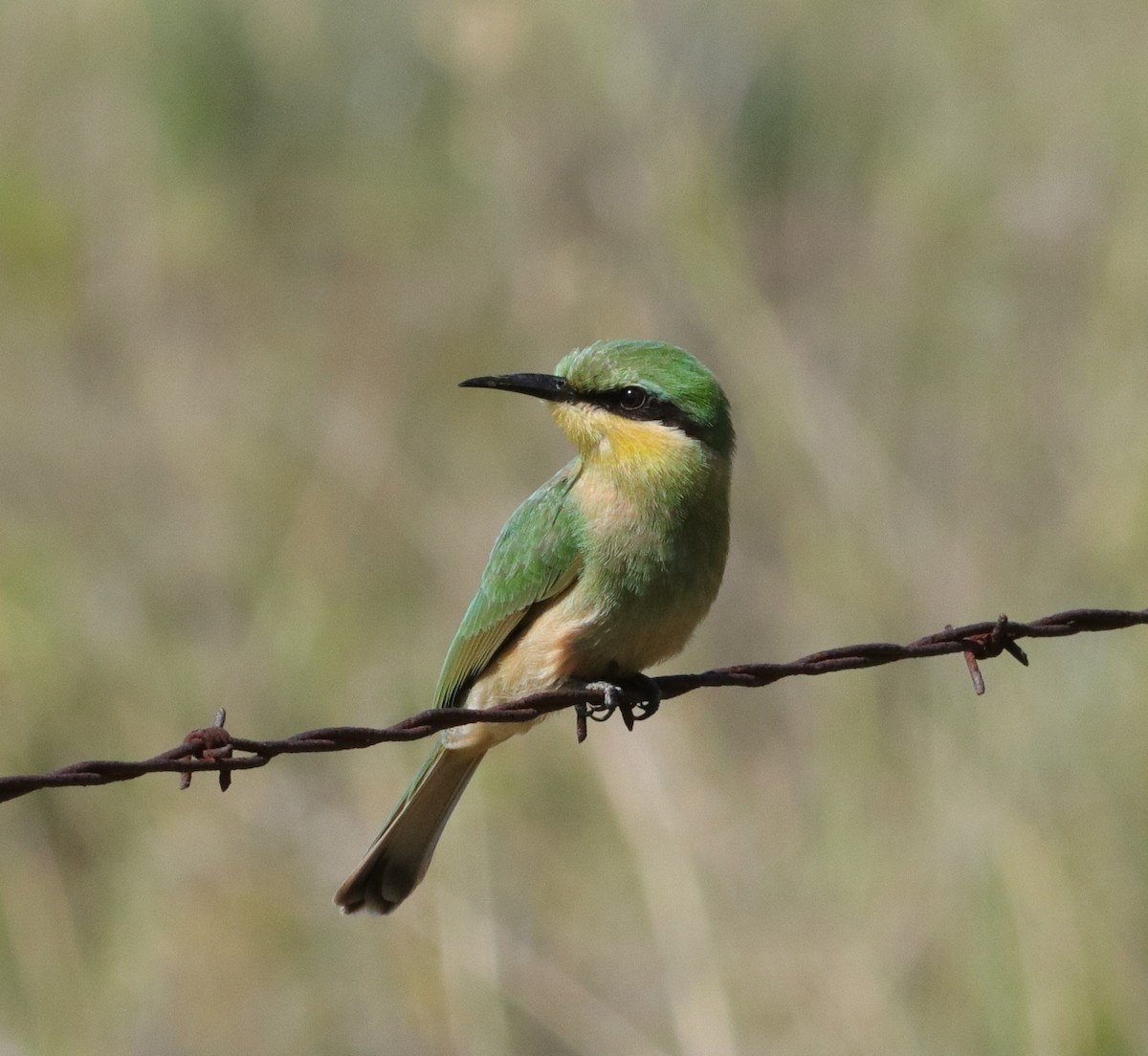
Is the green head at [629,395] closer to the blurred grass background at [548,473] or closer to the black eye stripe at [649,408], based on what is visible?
the black eye stripe at [649,408]

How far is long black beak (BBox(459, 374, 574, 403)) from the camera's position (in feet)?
11.7

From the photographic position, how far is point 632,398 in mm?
3623

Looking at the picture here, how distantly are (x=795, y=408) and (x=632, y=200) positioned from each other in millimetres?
918

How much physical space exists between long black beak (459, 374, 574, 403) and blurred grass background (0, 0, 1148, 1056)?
150cm

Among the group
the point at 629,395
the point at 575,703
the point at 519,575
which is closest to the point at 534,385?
the point at 629,395

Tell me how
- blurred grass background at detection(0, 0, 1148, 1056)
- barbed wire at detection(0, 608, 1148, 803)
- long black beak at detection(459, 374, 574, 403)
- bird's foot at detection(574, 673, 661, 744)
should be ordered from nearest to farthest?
barbed wire at detection(0, 608, 1148, 803) < bird's foot at detection(574, 673, 661, 744) < long black beak at detection(459, 374, 574, 403) < blurred grass background at detection(0, 0, 1148, 1056)

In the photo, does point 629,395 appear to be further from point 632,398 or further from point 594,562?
point 594,562

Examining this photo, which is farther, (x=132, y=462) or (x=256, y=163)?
(x=256, y=163)

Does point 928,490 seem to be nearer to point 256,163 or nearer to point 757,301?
point 757,301

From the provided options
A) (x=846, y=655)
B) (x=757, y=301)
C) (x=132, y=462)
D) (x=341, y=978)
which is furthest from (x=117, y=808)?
(x=846, y=655)

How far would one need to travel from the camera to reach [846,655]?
286 cm

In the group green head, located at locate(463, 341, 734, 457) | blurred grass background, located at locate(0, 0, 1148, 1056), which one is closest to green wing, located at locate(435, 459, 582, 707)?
green head, located at locate(463, 341, 734, 457)

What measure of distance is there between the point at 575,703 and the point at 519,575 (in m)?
0.61

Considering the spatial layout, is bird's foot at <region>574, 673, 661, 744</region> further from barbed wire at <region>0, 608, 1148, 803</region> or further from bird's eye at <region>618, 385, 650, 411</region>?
bird's eye at <region>618, 385, 650, 411</region>
